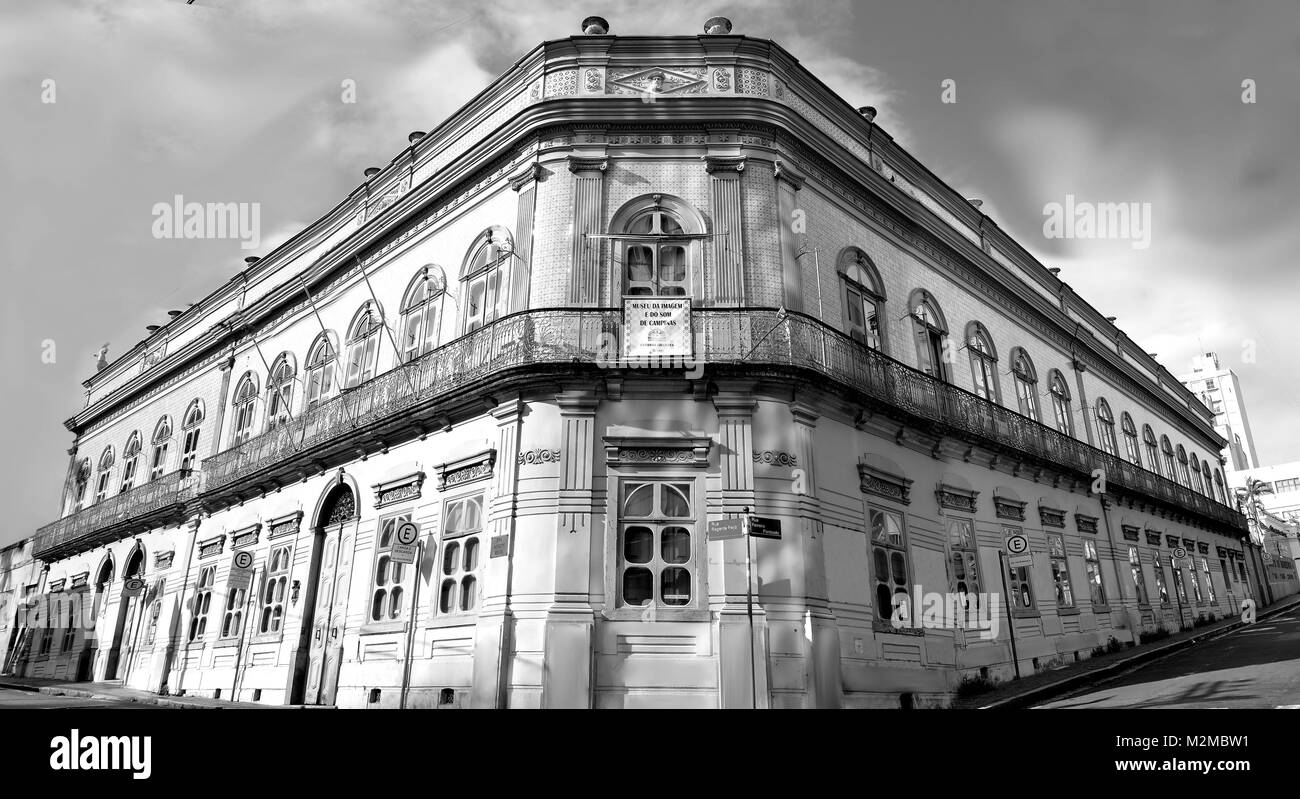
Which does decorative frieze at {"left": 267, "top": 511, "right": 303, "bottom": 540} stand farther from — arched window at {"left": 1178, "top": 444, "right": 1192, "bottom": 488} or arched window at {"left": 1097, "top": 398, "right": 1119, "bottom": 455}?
arched window at {"left": 1178, "top": 444, "right": 1192, "bottom": 488}

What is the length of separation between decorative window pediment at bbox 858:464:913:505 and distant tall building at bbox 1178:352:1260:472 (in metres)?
95.9

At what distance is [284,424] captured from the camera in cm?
1869

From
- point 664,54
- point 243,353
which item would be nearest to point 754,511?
point 664,54

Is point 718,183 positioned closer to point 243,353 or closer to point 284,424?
point 284,424

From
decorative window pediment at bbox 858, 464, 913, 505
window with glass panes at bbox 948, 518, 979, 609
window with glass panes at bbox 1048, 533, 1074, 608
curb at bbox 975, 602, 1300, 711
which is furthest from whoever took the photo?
window with glass panes at bbox 1048, 533, 1074, 608

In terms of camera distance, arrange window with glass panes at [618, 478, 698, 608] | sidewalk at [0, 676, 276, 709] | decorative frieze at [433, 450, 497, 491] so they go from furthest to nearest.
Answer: sidewalk at [0, 676, 276, 709], decorative frieze at [433, 450, 497, 491], window with glass panes at [618, 478, 698, 608]

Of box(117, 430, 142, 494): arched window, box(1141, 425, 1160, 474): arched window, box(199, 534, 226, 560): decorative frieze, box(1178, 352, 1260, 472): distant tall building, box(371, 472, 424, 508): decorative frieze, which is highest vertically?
box(1178, 352, 1260, 472): distant tall building

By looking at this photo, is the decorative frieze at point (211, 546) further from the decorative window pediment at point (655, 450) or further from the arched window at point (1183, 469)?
the arched window at point (1183, 469)

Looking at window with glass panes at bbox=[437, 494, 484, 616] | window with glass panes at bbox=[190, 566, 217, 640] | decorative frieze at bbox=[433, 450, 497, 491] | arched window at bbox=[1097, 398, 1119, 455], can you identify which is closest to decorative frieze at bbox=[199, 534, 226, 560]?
window with glass panes at bbox=[190, 566, 217, 640]

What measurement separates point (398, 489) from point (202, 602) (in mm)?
8833

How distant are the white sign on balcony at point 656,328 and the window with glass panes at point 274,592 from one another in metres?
9.56

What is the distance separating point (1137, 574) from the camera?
2173 cm

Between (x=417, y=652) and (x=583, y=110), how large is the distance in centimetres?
965

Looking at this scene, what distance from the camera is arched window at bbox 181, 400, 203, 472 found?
22797mm
